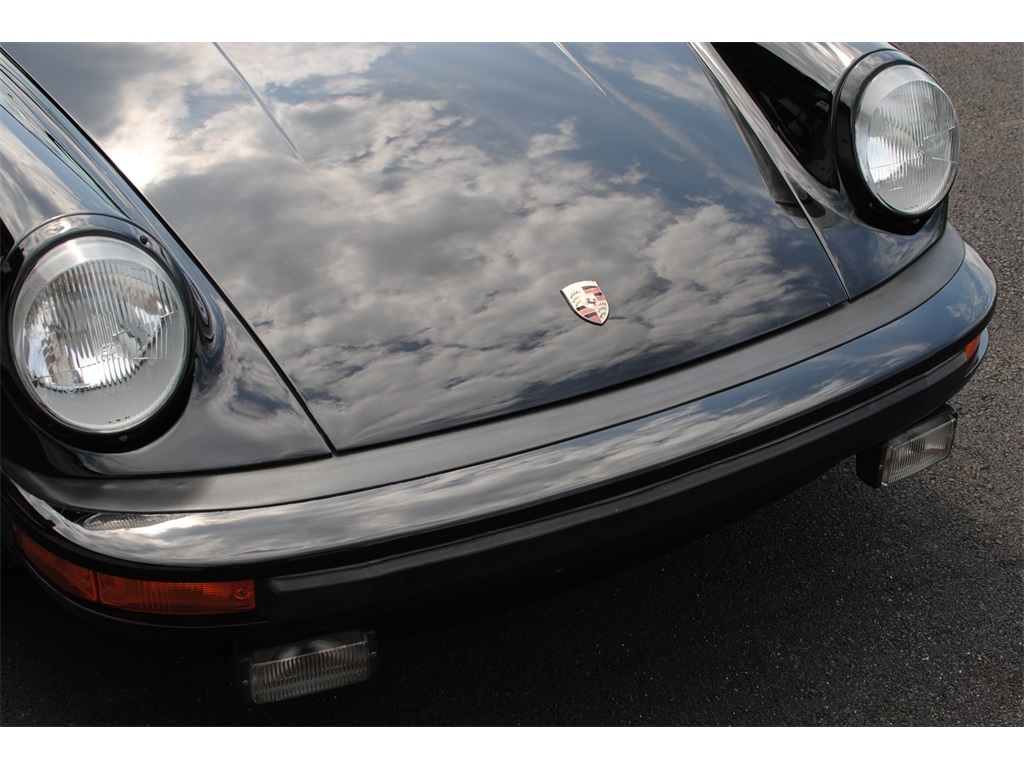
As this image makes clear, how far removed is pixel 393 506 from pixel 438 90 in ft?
3.02

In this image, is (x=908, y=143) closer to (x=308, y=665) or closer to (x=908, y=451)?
(x=908, y=451)

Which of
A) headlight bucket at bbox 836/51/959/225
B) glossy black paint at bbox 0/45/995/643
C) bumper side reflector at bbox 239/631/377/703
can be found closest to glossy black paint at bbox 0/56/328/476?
glossy black paint at bbox 0/45/995/643

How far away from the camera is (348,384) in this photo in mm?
1439

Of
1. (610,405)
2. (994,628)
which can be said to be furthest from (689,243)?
(994,628)

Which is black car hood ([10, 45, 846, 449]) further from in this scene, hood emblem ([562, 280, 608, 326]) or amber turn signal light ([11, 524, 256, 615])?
amber turn signal light ([11, 524, 256, 615])

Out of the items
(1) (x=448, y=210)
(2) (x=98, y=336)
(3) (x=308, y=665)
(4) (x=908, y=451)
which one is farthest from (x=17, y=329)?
(4) (x=908, y=451)

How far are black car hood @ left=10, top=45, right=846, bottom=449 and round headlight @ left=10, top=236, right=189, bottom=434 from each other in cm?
16

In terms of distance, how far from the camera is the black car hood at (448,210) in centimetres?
149

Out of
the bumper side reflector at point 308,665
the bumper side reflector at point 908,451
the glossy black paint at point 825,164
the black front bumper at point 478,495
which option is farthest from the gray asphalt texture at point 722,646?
the glossy black paint at point 825,164

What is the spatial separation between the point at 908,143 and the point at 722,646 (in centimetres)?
98

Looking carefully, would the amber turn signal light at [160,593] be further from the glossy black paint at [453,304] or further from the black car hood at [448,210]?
the black car hood at [448,210]

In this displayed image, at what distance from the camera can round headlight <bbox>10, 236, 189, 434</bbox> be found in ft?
4.26

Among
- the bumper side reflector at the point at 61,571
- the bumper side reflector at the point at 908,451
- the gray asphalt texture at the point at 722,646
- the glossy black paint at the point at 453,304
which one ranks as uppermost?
the glossy black paint at the point at 453,304

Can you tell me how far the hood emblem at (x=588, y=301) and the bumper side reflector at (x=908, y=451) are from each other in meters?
0.55
